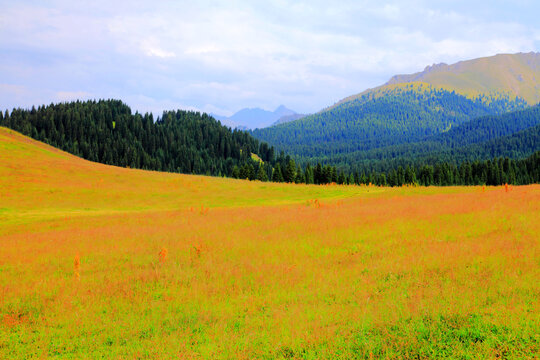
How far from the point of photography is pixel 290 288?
9.34 m

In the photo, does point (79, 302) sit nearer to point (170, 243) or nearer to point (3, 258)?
point (170, 243)

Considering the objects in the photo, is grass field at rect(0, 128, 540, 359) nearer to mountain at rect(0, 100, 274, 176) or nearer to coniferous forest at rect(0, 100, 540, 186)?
coniferous forest at rect(0, 100, 540, 186)

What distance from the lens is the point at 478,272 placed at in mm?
8922

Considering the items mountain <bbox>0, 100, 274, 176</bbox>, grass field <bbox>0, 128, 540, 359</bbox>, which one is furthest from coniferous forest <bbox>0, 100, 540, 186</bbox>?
grass field <bbox>0, 128, 540, 359</bbox>

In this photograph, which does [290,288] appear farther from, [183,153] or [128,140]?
[128,140]

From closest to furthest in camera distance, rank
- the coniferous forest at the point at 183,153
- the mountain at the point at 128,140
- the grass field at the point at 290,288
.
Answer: the grass field at the point at 290,288 → the coniferous forest at the point at 183,153 → the mountain at the point at 128,140

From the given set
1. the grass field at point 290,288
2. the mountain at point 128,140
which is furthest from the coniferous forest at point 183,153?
the grass field at point 290,288

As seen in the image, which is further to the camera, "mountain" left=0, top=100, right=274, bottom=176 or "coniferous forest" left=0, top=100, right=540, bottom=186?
"mountain" left=0, top=100, right=274, bottom=176

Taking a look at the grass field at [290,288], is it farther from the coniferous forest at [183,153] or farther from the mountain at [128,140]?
the mountain at [128,140]

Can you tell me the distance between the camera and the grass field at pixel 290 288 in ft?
21.3

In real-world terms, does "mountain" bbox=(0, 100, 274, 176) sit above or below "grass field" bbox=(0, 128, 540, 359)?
above

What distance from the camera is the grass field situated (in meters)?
6.48

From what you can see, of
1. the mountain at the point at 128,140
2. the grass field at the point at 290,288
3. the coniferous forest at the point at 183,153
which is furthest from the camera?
the mountain at the point at 128,140

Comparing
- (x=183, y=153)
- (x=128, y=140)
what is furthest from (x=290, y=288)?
(x=128, y=140)
